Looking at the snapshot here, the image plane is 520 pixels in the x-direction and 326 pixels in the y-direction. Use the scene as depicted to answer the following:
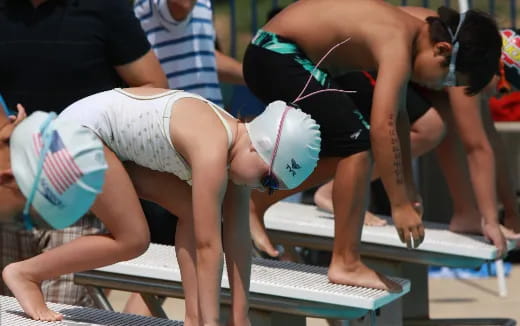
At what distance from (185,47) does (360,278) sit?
151 centimetres

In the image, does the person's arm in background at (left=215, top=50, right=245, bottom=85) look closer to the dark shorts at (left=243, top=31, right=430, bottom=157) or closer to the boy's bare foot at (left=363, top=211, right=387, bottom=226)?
the boy's bare foot at (left=363, top=211, right=387, bottom=226)

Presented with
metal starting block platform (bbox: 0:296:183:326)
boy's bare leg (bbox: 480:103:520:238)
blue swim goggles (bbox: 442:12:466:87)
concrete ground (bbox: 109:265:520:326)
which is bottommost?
concrete ground (bbox: 109:265:520:326)

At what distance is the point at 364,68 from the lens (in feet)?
16.2

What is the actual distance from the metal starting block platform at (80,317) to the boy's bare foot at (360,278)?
91 centimetres

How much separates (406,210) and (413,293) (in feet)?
5.33

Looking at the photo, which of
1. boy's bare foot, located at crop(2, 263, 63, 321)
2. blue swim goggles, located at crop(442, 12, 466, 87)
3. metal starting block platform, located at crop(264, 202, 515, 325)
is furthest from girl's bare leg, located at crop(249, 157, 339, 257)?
boy's bare foot, located at crop(2, 263, 63, 321)

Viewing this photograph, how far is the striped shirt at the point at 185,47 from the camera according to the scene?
5500 millimetres

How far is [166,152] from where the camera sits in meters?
3.82

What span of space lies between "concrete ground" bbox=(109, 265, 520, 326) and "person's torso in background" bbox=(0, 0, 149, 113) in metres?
2.34

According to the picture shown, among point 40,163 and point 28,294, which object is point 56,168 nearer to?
point 40,163

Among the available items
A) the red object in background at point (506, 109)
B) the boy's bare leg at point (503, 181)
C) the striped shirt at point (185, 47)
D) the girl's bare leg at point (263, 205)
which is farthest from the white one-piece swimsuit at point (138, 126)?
the red object in background at point (506, 109)

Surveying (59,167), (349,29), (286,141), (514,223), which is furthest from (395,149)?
(59,167)

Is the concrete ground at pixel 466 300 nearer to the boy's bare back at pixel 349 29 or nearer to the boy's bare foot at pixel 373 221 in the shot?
the boy's bare foot at pixel 373 221

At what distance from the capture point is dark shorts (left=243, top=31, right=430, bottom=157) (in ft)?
15.6
